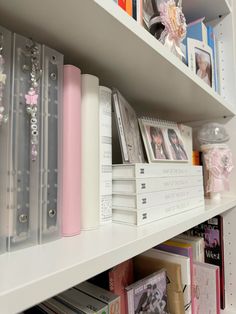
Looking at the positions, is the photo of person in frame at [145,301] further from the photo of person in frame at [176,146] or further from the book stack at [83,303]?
the photo of person in frame at [176,146]

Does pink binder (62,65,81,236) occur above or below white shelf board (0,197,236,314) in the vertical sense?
above

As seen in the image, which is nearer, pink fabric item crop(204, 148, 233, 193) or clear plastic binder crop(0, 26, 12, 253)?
clear plastic binder crop(0, 26, 12, 253)

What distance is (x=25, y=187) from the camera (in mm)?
320

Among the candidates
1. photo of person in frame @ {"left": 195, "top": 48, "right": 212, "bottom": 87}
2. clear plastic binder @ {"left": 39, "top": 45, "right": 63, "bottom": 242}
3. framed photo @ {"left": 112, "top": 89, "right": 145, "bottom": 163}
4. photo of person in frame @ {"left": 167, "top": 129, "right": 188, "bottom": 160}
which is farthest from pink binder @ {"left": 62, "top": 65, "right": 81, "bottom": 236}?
photo of person in frame @ {"left": 195, "top": 48, "right": 212, "bottom": 87}

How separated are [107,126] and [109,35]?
0.53 feet

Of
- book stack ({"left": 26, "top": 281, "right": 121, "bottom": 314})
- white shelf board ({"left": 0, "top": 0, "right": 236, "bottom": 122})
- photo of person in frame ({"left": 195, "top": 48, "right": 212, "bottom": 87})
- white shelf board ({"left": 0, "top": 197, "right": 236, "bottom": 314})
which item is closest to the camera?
white shelf board ({"left": 0, "top": 197, "right": 236, "bottom": 314})

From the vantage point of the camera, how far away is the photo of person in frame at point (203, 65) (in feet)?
2.44

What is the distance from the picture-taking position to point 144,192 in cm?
46

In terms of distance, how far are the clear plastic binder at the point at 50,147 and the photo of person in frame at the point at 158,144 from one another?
32cm

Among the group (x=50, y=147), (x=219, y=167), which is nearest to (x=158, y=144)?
(x=219, y=167)

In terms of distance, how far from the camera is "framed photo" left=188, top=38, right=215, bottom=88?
72 cm

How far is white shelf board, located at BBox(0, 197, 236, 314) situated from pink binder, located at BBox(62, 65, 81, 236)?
3 cm

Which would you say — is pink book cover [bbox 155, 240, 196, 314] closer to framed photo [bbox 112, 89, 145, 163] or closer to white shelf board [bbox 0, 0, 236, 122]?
framed photo [bbox 112, 89, 145, 163]

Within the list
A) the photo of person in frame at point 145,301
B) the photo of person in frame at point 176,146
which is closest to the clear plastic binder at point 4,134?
the photo of person in frame at point 145,301
